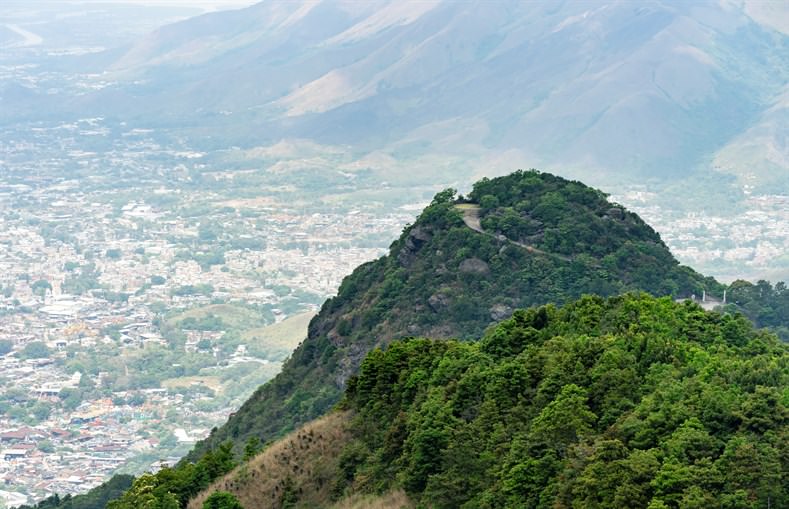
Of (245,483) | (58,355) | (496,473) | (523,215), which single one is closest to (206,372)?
→ (58,355)

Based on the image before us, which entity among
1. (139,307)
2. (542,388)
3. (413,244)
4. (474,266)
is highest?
(139,307)

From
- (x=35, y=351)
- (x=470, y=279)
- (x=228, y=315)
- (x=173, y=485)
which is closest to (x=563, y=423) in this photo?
(x=173, y=485)

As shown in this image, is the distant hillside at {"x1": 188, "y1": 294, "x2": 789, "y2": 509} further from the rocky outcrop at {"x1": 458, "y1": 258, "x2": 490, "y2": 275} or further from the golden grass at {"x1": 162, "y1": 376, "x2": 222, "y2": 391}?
the golden grass at {"x1": 162, "y1": 376, "x2": 222, "y2": 391}

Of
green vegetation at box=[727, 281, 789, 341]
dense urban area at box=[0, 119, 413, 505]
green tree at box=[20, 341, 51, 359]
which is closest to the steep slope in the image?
green vegetation at box=[727, 281, 789, 341]

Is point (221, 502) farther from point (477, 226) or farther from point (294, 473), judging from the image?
point (477, 226)

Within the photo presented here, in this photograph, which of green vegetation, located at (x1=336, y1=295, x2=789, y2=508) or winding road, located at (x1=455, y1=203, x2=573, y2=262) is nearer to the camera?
green vegetation, located at (x1=336, y1=295, x2=789, y2=508)

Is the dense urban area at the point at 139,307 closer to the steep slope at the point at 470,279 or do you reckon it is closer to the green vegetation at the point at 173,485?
the steep slope at the point at 470,279

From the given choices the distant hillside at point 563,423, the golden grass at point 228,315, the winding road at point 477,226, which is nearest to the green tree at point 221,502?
the distant hillside at point 563,423
